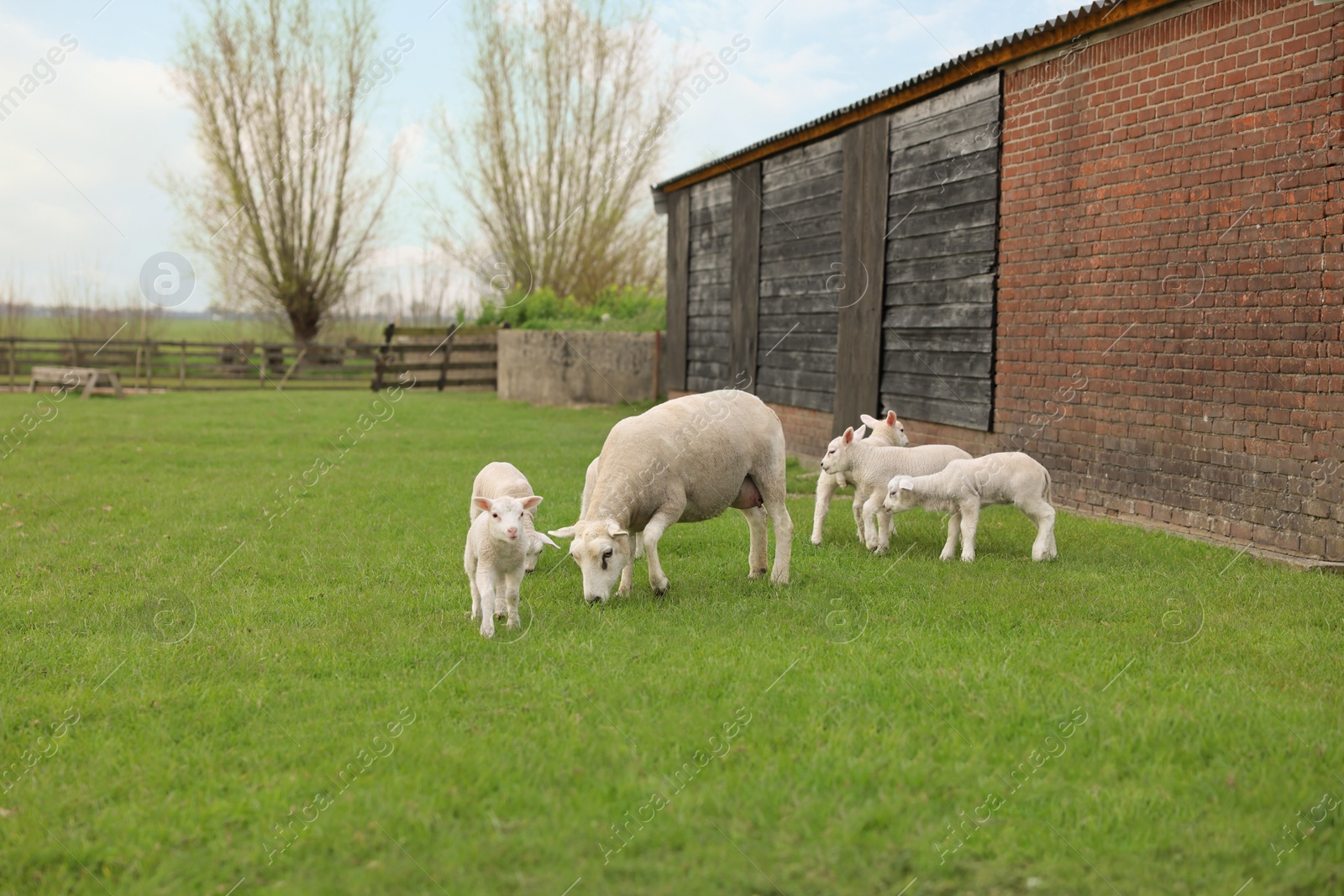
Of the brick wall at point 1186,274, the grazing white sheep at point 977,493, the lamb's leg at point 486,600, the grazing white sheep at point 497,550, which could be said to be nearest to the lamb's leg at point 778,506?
the grazing white sheep at point 977,493

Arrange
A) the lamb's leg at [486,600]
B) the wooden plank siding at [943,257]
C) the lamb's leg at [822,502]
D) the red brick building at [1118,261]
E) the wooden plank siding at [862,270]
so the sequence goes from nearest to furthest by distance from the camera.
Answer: the lamb's leg at [486,600], the red brick building at [1118,261], the lamb's leg at [822,502], the wooden plank siding at [943,257], the wooden plank siding at [862,270]

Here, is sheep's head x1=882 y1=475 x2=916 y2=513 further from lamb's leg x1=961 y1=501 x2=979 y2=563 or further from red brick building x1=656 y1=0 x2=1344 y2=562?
red brick building x1=656 y1=0 x2=1344 y2=562

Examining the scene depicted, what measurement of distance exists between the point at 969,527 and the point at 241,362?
107 feet

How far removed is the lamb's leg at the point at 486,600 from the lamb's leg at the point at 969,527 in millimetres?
4133

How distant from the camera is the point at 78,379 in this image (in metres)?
28.8

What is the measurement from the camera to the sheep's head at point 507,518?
6.36m

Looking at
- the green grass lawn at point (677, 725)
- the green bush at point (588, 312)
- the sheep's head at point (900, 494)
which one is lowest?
the green grass lawn at point (677, 725)

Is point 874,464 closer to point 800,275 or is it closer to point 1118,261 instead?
point 1118,261

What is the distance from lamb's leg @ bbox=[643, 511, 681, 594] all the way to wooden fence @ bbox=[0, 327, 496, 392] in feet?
90.0

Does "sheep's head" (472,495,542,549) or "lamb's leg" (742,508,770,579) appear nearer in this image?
"sheep's head" (472,495,542,549)

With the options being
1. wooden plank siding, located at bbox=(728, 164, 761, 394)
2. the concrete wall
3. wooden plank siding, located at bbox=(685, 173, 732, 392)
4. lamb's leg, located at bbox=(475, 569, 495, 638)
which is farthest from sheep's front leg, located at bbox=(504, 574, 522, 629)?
the concrete wall

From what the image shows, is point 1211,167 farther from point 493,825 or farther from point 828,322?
point 493,825

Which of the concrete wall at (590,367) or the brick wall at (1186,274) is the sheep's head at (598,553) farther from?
the concrete wall at (590,367)

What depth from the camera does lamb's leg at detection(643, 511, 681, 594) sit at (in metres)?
7.36
